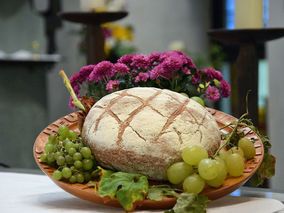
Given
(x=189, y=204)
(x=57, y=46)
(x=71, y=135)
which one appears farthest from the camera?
(x=57, y=46)

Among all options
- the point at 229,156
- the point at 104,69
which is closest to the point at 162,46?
the point at 104,69

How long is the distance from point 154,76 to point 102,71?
0.40 feet

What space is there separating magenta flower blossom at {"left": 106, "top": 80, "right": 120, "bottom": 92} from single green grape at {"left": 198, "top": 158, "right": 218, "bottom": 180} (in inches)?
14.7

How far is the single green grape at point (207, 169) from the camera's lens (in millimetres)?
805

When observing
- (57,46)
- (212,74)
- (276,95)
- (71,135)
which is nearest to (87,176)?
(71,135)

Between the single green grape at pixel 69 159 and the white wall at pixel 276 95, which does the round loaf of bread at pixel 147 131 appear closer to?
the single green grape at pixel 69 159

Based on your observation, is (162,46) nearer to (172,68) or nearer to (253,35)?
(253,35)

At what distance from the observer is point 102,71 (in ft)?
3.72

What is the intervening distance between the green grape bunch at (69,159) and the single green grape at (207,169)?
215 millimetres

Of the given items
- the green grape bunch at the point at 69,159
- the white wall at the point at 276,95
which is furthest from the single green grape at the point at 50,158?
the white wall at the point at 276,95

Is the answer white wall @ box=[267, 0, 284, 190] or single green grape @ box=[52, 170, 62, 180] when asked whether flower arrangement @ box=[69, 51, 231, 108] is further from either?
white wall @ box=[267, 0, 284, 190]

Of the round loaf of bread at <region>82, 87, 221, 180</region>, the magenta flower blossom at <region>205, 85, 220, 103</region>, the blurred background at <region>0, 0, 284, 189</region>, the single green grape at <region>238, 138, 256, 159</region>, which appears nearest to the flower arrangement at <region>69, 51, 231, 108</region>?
the magenta flower blossom at <region>205, 85, 220, 103</region>

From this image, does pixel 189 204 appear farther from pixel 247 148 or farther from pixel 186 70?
pixel 186 70

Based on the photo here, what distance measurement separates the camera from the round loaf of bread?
87 cm
